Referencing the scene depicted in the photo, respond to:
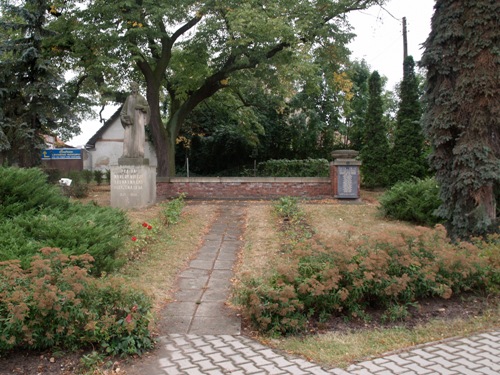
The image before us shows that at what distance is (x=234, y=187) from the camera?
15133mm

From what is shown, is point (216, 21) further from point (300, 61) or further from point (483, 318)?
point (483, 318)

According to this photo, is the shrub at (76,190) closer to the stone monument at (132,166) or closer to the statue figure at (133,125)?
the stone monument at (132,166)

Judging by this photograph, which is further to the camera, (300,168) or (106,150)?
(106,150)

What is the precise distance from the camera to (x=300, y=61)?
15125 mm

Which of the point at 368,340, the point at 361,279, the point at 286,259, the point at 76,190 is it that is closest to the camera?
the point at 368,340

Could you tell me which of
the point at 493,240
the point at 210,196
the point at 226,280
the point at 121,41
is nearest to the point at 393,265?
the point at 226,280

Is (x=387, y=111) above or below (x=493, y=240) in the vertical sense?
above

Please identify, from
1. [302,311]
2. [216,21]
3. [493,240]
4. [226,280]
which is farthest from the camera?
[216,21]

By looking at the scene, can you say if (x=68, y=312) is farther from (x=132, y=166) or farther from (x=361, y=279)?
(x=132, y=166)

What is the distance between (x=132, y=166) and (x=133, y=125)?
1.12 meters

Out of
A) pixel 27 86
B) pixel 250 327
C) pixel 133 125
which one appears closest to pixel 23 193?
pixel 250 327

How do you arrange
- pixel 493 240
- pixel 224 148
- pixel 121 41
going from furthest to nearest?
pixel 224 148 < pixel 121 41 < pixel 493 240

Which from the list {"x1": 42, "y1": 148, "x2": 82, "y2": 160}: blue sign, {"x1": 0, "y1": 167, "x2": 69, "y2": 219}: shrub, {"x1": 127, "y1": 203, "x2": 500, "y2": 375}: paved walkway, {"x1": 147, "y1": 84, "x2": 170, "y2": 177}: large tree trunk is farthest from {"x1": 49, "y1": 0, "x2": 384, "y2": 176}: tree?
{"x1": 127, "y1": 203, "x2": 500, "y2": 375}: paved walkway

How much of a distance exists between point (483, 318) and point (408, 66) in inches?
598
